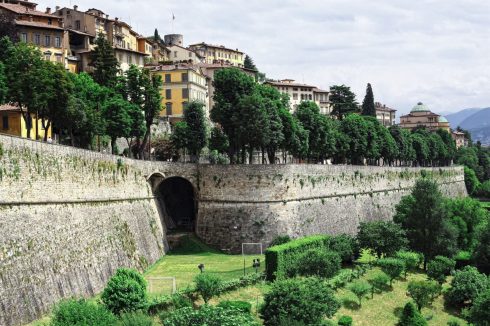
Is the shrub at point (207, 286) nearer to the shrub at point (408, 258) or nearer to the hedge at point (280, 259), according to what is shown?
the hedge at point (280, 259)

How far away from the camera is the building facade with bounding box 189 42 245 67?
15609cm

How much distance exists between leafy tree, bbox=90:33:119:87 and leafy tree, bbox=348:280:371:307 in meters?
42.1

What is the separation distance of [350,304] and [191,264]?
1445cm

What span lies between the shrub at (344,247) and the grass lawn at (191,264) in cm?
647

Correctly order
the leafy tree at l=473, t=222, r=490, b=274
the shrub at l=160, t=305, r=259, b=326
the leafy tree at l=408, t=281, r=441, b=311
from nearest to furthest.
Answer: the shrub at l=160, t=305, r=259, b=326 → the leafy tree at l=408, t=281, r=441, b=311 → the leafy tree at l=473, t=222, r=490, b=274

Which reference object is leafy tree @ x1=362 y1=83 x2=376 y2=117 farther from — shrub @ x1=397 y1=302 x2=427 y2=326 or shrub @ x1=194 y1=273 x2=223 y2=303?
shrub @ x1=194 y1=273 x2=223 y2=303

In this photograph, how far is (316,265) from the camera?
4966 centimetres

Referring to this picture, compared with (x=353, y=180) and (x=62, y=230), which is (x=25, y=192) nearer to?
(x=62, y=230)

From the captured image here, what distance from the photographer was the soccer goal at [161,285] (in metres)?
42.8

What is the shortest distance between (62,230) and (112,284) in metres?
6.11

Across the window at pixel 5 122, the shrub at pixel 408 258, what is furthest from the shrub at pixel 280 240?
the window at pixel 5 122

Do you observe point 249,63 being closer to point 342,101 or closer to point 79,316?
point 342,101

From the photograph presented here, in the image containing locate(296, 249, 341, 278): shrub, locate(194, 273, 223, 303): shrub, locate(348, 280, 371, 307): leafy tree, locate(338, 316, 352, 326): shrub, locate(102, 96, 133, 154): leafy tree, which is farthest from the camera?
locate(102, 96, 133, 154): leafy tree

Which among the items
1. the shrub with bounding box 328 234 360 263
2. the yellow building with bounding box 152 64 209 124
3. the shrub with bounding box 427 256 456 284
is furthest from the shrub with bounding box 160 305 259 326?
the yellow building with bounding box 152 64 209 124
